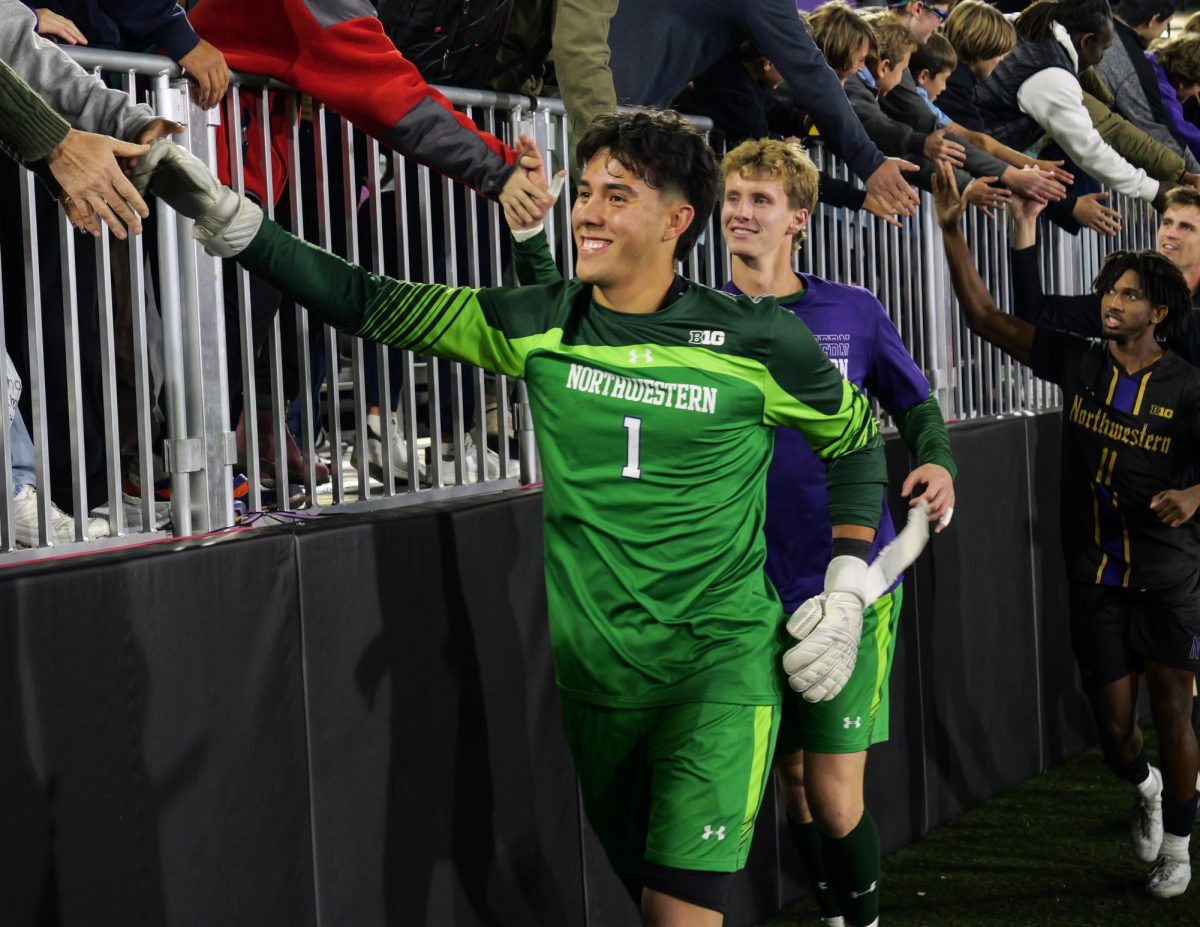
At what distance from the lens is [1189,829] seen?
20.4ft

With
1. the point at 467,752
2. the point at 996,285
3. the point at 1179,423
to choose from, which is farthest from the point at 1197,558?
the point at 467,752

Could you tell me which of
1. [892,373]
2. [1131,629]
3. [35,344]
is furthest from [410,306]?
[1131,629]

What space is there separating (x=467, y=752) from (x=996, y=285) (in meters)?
4.51

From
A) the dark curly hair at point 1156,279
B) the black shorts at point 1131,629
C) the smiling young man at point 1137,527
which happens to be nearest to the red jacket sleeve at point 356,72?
the smiling young man at point 1137,527

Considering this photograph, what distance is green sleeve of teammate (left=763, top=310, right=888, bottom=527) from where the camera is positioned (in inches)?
156

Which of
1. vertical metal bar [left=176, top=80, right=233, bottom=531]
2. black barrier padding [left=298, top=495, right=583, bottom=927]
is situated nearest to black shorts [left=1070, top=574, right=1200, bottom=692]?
black barrier padding [left=298, top=495, right=583, bottom=927]

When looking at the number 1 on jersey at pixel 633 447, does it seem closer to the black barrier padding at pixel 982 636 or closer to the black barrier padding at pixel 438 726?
the black barrier padding at pixel 438 726

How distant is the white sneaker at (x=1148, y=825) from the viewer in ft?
21.3

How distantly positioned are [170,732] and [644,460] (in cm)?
118

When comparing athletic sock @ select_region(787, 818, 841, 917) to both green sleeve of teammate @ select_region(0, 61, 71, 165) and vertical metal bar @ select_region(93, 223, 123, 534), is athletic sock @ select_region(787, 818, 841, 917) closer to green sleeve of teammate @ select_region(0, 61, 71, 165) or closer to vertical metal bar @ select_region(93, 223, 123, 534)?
vertical metal bar @ select_region(93, 223, 123, 534)

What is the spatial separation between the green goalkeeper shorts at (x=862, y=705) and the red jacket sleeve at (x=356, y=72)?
64.0 inches

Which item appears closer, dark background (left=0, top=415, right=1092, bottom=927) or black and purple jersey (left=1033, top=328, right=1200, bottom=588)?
dark background (left=0, top=415, right=1092, bottom=927)

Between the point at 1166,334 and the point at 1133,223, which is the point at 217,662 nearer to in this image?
the point at 1166,334

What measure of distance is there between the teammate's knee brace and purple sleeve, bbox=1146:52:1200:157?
23.1 feet
